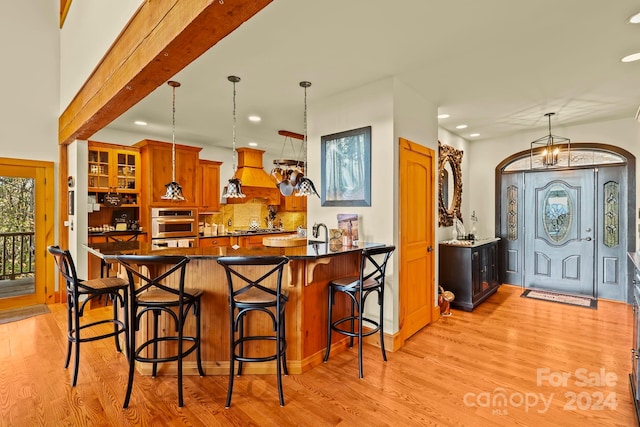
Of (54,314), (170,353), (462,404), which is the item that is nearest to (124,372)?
(170,353)

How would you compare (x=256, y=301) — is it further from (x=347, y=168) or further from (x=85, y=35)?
(x=85, y=35)

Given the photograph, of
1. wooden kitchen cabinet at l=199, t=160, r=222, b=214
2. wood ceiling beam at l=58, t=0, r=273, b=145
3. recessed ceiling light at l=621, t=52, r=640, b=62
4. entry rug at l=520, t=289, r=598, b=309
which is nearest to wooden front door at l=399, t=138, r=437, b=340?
recessed ceiling light at l=621, t=52, r=640, b=62

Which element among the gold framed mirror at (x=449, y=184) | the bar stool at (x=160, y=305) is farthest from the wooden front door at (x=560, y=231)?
the bar stool at (x=160, y=305)

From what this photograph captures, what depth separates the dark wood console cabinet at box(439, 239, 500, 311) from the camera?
4.41 metres

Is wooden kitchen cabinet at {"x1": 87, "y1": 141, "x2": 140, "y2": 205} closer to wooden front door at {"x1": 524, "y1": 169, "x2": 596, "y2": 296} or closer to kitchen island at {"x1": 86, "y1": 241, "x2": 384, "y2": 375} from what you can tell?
kitchen island at {"x1": 86, "y1": 241, "x2": 384, "y2": 375}

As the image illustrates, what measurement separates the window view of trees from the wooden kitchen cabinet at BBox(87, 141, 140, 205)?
29.4 inches

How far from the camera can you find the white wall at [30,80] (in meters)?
4.30

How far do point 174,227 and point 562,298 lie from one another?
6277 mm

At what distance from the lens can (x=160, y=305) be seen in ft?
7.61

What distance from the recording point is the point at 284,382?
8.50 feet

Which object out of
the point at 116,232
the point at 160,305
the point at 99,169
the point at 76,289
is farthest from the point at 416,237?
the point at 99,169

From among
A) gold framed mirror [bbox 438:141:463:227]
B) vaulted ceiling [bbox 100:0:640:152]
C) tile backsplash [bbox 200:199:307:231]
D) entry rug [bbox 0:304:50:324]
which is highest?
vaulted ceiling [bbox 100:0:640:152]

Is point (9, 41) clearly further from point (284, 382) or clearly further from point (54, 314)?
point (284, 382)

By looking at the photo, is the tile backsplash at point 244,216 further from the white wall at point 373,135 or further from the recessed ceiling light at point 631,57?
the recessed ceiling light at point 631,57
